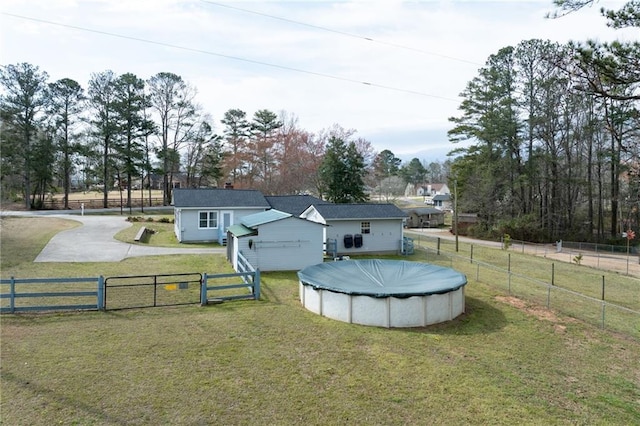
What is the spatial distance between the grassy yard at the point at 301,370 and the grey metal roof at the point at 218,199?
14760 millimetres

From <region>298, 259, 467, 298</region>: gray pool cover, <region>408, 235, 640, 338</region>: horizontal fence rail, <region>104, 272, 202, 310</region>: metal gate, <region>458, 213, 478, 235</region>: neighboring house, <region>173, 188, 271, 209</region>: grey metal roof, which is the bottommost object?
<region>408, 235, 640, 338</region>: horizontal fence rail

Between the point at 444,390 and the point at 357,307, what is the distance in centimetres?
404

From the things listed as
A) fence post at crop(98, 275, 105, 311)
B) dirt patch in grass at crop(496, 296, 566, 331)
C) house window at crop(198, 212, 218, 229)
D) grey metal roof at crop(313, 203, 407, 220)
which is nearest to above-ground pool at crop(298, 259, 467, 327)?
dirt patch in grass at crop(496, 296, 566, 331)

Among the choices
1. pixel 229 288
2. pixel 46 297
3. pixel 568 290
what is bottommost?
pixel 568 290

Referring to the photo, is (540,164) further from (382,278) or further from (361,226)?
(382,278)

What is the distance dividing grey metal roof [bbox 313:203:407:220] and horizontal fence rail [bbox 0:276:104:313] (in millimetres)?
13458

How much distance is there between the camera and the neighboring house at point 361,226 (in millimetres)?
23250

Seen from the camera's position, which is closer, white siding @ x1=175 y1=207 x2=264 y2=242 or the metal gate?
the metal gate

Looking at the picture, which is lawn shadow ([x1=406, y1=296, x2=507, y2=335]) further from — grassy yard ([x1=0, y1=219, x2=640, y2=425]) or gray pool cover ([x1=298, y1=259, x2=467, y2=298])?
gray pool cover ([x1=298, y1=259, x2=467, y2=298])

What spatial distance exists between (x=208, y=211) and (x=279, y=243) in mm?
9573

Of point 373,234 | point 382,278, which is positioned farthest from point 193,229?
point 382,278

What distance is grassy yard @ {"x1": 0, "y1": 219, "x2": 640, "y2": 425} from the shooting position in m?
6.28

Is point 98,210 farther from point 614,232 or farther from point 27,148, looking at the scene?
point 614,232

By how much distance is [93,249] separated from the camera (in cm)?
2034
